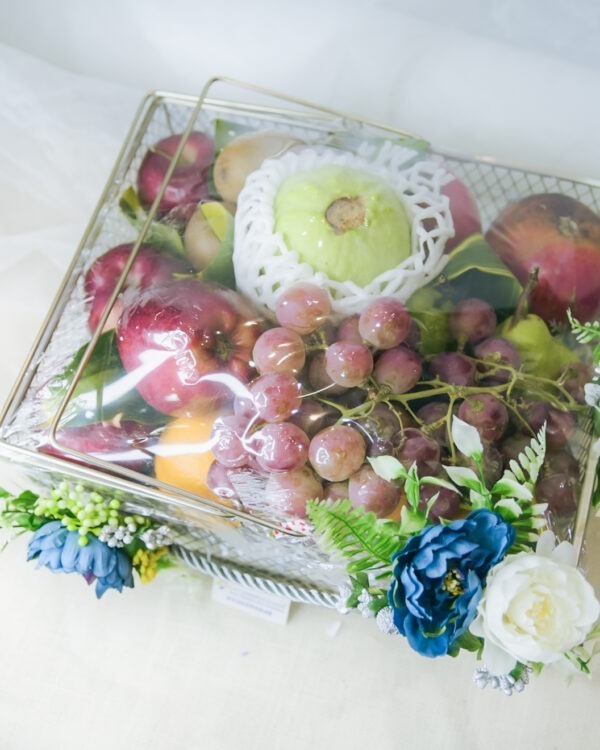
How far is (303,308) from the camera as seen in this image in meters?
0.68

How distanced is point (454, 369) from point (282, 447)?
0.17 metres

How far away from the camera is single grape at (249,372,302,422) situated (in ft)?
2.16

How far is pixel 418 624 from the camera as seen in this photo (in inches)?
23.2

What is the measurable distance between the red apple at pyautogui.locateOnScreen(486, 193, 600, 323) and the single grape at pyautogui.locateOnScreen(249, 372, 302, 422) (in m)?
0.28

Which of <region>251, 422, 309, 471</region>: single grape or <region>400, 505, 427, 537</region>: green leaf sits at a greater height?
<region>400, 505, 427, 537</region>: green leaf

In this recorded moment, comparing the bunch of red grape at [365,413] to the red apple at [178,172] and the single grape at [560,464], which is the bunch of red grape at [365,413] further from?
the red apple at [178,172]

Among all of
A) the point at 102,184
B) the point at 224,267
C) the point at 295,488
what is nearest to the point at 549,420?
the point at 295,488

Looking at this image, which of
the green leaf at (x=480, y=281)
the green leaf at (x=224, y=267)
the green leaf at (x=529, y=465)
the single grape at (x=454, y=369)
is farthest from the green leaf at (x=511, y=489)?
the green leaf at (x=224, y=267)

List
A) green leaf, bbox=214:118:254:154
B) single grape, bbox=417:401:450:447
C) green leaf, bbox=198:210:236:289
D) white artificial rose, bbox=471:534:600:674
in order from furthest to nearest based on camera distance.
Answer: green leaf, bbox=214:118:254:154 → green leaf, bbox=198:210:236:289 → single grape, bbox=417:401:450:447 → white artificial rose, bbox=471:534:600:674

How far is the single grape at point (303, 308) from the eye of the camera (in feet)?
2.23

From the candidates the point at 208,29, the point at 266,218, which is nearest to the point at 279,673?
the point at 266,218

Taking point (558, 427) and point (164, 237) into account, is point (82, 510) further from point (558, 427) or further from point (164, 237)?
point (558, 427)

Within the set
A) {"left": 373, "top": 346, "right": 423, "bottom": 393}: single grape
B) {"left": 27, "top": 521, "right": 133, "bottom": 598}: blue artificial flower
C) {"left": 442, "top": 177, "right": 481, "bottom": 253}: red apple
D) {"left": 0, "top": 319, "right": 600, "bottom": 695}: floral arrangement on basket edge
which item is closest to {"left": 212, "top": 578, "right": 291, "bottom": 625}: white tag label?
{"left": 27, "top": 521, "right": 133, "bottom": 598}: blue artificial flower

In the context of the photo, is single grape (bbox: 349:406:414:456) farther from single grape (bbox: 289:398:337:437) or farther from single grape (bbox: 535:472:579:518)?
single grape (bbox: 535:472:579:518)
